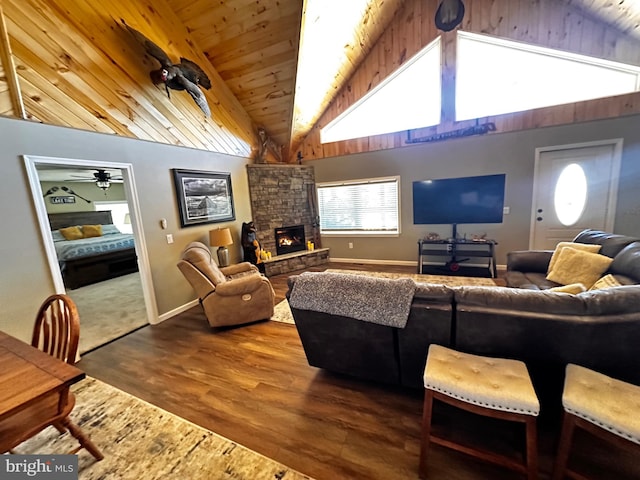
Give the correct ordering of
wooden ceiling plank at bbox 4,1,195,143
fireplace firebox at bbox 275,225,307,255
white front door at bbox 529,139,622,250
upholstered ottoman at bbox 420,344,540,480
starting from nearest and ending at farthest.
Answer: upholstered ottoman at bbox 420,344,540,480 → wooden ceiling plank at bbox 4,1,195,143 → white front door at bbox 529,139,622,250 → fireplace firebox at bbox 275,225,307,255

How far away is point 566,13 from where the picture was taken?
378 cm

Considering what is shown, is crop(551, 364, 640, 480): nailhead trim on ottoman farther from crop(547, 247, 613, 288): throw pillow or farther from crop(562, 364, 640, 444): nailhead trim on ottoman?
crop(547, 247, 613, 288): throw pillow

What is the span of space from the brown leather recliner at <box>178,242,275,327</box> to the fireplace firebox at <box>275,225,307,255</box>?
7.89 feet

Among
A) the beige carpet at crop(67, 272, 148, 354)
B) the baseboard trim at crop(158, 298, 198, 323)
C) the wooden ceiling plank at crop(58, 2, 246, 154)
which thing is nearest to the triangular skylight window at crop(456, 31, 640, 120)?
the wooden ceiling plank at crop(58, 2, 246, 154)

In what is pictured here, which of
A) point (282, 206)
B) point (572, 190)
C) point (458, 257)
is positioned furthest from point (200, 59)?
point (572, 190)

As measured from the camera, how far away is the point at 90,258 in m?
4.92

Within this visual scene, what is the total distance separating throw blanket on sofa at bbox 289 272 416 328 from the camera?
1.64m

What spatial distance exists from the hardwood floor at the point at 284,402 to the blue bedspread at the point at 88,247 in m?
3.04

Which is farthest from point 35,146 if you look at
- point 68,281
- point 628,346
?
point 628,346

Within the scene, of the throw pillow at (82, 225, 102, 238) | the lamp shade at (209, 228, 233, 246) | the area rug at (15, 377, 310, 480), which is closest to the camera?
the area rug at (15, 377, 310, 480)

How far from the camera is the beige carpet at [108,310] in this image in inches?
119

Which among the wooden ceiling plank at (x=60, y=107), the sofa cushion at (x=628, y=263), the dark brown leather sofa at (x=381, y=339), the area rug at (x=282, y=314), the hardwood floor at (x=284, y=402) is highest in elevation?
the wooden ceiling plank at (x=60, y=107)

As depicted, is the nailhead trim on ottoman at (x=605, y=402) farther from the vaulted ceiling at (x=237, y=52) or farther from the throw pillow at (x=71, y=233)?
Answer: the throw pillow at (x=71, y=233)

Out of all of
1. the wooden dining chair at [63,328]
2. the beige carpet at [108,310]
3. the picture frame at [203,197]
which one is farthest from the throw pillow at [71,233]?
the wooden dining chair at [63,328]
